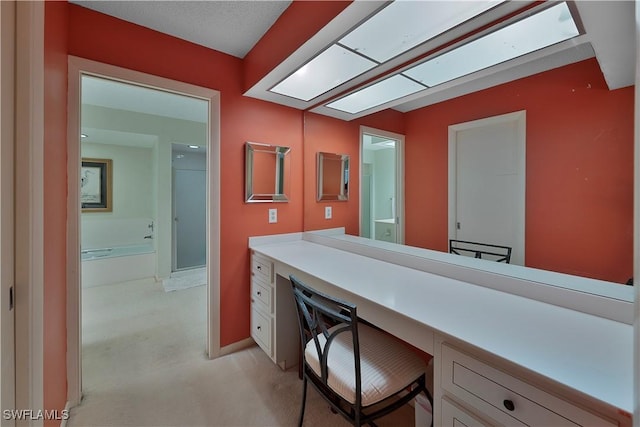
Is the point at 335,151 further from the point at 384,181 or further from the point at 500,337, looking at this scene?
the point at 500,337

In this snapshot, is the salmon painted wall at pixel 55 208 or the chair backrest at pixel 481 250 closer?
the salmon painted wall at pixel 55 208

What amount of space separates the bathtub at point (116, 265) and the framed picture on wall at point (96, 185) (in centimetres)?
75

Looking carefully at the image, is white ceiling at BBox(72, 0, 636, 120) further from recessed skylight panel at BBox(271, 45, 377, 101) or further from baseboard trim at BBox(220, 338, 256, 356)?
baseboard trim at BBox(220, 338, 256, 356)

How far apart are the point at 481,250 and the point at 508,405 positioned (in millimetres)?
763

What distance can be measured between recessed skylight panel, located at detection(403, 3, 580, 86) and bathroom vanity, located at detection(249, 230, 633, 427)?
1.02 meters

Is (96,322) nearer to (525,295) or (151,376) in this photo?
(151,376)

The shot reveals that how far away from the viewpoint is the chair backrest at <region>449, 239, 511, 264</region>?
1266 millimetres

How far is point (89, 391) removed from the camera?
66.7 inches

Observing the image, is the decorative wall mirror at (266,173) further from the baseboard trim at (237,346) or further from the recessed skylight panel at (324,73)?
the baseboard trim at (237,346)

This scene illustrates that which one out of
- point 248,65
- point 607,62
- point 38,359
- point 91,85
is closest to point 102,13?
point 248,65

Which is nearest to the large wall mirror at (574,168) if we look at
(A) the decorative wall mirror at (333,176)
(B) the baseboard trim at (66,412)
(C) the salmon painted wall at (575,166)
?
Answer: (C) the salmon painted wall at (575,166)

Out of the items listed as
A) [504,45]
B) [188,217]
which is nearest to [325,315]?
[504,45]

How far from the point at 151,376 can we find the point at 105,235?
383 cm

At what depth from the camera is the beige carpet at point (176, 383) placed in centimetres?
151
